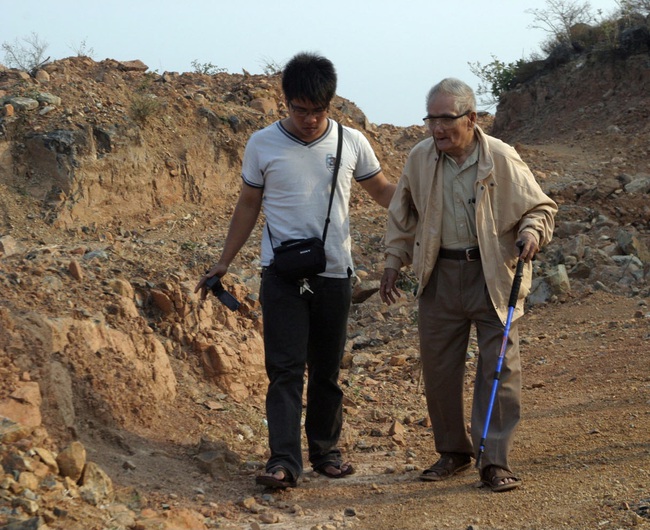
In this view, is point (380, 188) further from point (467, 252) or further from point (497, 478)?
point (497, 478)

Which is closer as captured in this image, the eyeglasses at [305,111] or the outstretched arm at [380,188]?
the eyeglasses at [305,111]

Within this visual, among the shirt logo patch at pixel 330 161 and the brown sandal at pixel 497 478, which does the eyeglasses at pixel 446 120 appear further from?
the brown sandal at pixel 497 478

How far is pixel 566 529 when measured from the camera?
13.0ft

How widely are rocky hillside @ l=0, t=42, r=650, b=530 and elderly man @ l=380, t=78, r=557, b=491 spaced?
1.01 metres

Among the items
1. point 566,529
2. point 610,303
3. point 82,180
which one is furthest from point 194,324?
point 82,180

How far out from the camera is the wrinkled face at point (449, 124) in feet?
15.2

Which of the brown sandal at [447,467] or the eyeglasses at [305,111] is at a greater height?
the eyeglasses at [305,111]

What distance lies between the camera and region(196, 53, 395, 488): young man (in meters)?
4.81

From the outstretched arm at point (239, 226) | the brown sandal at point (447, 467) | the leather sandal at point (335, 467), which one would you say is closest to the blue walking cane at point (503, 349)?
the brown sandal at point (447, 467)

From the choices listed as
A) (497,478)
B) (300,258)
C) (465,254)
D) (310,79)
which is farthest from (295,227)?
(497,478)

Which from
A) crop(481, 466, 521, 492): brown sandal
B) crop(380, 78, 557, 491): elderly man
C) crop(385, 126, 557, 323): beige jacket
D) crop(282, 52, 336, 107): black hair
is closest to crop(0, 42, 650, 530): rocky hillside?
crop(481, 466, 521, 492): brown sandal

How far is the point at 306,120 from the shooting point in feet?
15.8

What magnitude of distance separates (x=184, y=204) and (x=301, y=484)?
28.2ft

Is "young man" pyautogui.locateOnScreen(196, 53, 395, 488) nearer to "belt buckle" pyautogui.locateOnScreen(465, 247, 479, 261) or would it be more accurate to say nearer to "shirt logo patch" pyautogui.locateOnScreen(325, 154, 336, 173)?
"shirt logo patch" pyautogui.locateOnScreen(325, 154, 336, 173)
